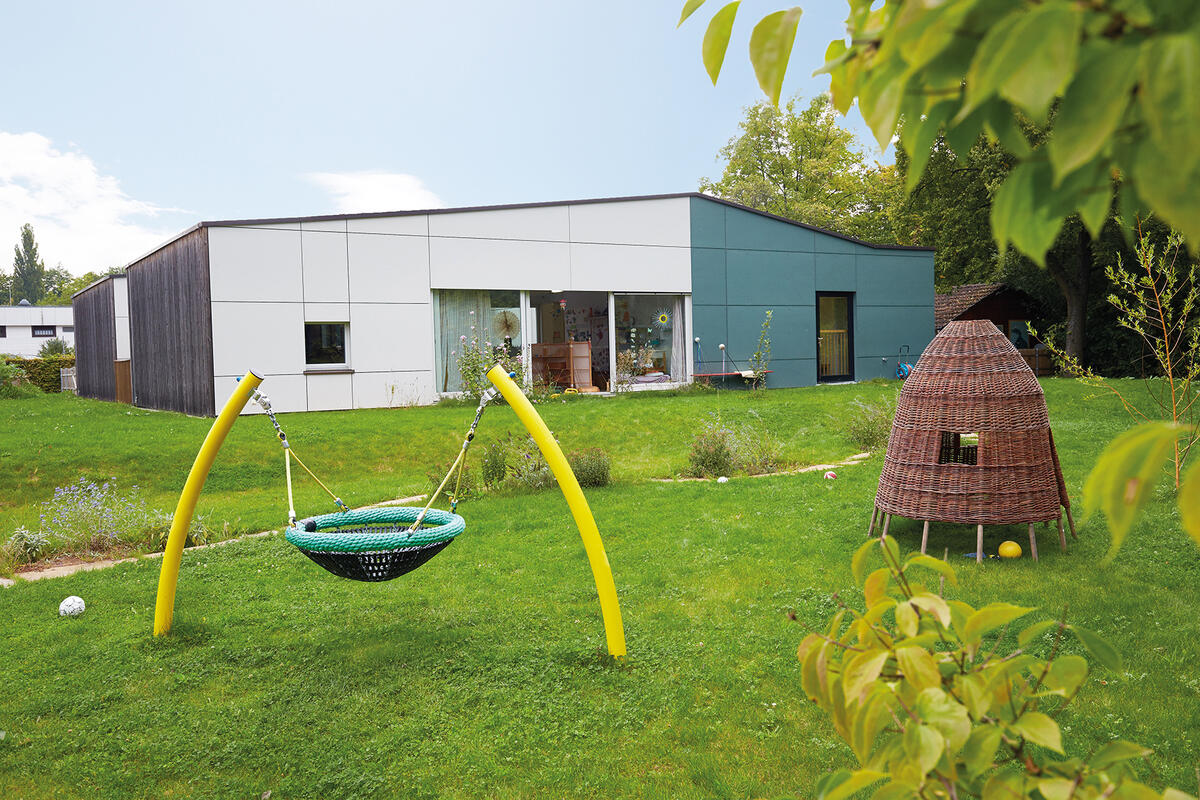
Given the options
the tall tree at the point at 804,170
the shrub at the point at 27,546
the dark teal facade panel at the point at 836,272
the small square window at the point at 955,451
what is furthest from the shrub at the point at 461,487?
the tall tree at the point at 804,170

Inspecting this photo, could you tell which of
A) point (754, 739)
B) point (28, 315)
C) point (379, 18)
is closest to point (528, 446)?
point (754, 739)

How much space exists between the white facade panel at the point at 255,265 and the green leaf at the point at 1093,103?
16.5 meters

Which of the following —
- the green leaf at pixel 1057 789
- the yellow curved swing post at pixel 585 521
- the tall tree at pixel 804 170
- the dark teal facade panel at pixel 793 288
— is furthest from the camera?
the tall tree at pixel 804 170

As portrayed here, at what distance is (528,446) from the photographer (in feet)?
32.5

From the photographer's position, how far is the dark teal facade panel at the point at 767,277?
65.8ft

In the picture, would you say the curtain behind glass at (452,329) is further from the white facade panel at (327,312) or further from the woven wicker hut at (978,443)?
the woven wicker hut at (978,443)

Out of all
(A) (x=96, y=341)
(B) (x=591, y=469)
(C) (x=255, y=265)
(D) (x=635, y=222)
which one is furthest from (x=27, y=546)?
(A) (x=96, y=341)

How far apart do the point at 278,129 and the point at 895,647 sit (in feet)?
119

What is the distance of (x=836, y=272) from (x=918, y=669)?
21332 millimetres

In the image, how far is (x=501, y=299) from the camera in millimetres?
18016

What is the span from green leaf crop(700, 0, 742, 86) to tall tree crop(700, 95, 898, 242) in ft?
127

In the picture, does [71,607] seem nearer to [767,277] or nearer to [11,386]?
[767,277]

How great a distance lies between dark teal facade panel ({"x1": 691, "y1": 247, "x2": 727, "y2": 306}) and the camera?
1964 cm

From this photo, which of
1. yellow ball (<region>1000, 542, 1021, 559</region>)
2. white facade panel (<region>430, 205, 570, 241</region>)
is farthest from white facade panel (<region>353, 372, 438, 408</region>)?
yellow ball (<region>1000, 542, 1021, 559</region>)
